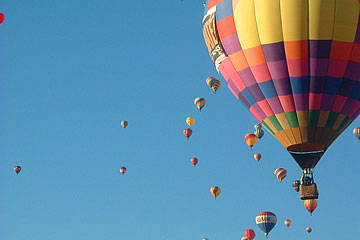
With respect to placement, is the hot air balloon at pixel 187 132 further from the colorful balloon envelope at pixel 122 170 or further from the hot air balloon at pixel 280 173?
the colorful balloon envelope at pixel 122 170

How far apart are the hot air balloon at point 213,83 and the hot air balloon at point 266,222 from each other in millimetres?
6381

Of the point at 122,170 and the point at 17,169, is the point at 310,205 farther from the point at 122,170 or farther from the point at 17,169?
the point at 17,169

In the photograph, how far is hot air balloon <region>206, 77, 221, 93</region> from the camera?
4156 cm

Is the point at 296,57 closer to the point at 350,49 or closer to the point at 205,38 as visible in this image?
the point at 350,49

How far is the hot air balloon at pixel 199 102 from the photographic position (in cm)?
4462

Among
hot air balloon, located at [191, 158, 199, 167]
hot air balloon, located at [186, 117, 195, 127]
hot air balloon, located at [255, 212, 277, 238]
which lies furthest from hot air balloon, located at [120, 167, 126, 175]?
hot air balloon, located at [255, 212, 277, 238]

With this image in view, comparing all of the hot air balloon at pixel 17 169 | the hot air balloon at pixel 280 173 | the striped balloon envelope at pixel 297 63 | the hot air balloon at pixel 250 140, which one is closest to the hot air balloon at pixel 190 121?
the hot air balloon at pixel 280 173

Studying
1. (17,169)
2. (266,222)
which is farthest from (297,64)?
(17,169)

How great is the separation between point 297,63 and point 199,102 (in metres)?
16.9

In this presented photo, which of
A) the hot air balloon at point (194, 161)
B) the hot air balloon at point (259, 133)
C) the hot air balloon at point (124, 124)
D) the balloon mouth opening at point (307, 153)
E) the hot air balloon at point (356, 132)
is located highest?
the hot air balloon at point (124, 124)

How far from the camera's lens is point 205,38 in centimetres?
3072

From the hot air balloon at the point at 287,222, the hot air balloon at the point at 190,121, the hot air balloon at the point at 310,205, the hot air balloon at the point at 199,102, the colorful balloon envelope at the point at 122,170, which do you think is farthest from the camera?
the colorful balloon envelope at the point at 122,170

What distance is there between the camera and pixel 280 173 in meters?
45.0

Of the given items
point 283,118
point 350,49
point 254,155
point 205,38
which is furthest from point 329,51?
point 254,155
